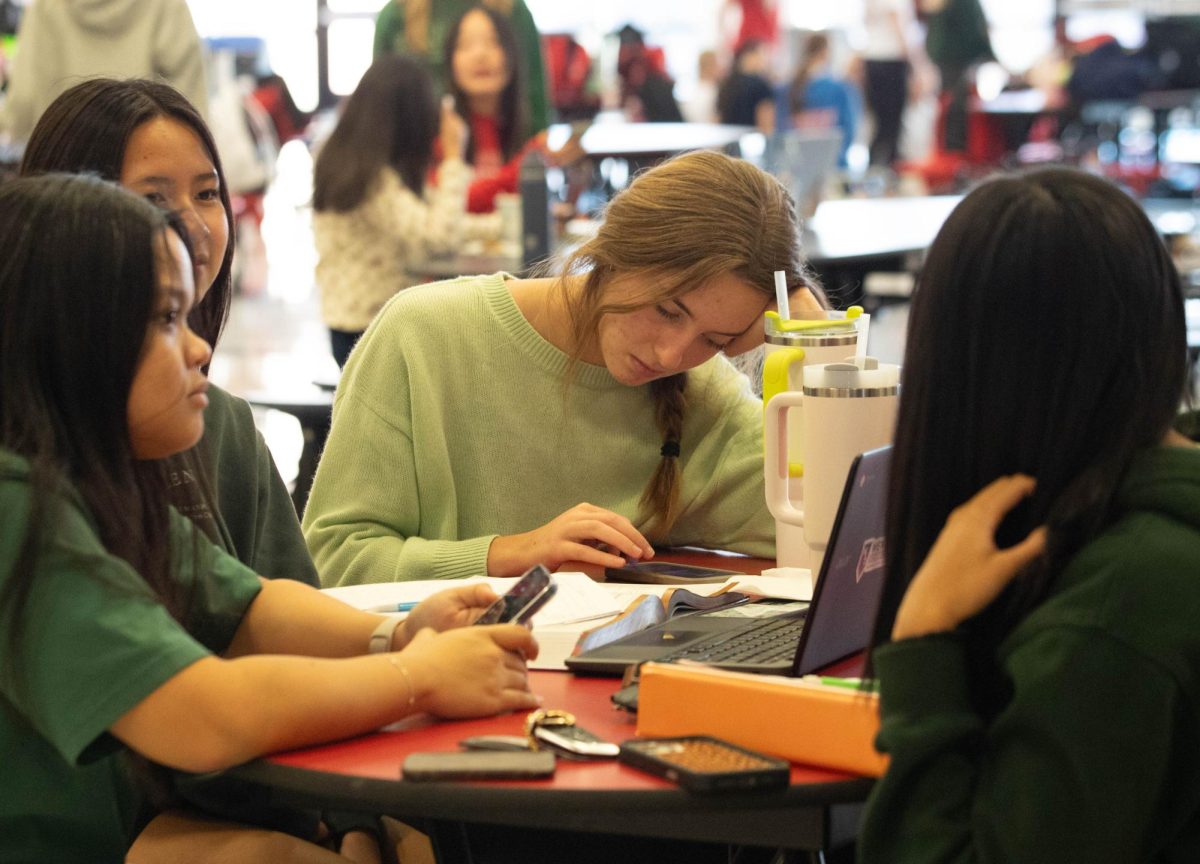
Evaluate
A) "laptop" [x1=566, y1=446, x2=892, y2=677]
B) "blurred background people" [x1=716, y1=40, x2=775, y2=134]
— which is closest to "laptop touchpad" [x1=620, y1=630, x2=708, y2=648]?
"laptop" [x1=566, y1=446, x2=892, y2=677]

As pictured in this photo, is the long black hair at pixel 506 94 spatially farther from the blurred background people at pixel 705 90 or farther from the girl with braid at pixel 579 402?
the blurred background people at pixel 705 90

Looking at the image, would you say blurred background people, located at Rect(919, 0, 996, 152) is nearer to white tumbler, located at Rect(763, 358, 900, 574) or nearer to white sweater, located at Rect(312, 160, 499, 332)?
white sweater, located at Rect(312, 160, 499, 332)

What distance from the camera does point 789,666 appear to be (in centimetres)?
133

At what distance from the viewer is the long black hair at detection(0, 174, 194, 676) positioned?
1224mm

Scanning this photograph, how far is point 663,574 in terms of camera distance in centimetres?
176

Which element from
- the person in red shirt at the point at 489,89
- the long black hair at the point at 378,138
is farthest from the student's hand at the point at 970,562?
the person in red shirt at the point at 489,89

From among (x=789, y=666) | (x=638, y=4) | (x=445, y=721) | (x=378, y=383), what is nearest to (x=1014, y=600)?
(x=789, y=666)

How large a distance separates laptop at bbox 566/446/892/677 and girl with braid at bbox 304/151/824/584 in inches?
15.3

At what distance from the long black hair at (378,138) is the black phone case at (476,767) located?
345cm

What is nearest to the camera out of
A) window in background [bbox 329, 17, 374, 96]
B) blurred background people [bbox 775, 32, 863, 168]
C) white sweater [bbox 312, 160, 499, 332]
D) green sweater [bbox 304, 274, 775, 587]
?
green sweater [bbox 304, 274, 775, 587]

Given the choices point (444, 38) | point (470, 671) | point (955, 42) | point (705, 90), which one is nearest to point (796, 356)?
point (470, 671)

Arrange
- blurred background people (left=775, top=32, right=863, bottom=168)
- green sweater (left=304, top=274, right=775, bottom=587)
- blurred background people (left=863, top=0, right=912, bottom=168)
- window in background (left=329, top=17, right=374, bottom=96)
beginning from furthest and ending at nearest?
window in background (left=329, top=17, right=374, bottom=96)
blurred background people (left=863, top=0, right=912, bottom=168)
blurred background people (left=775, top=32, right=863, bottom=168)
green sweater (left=304, top=274, right=775, bottom=587)

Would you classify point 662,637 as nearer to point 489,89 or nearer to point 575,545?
point 575,545

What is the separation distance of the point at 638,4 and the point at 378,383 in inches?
429
